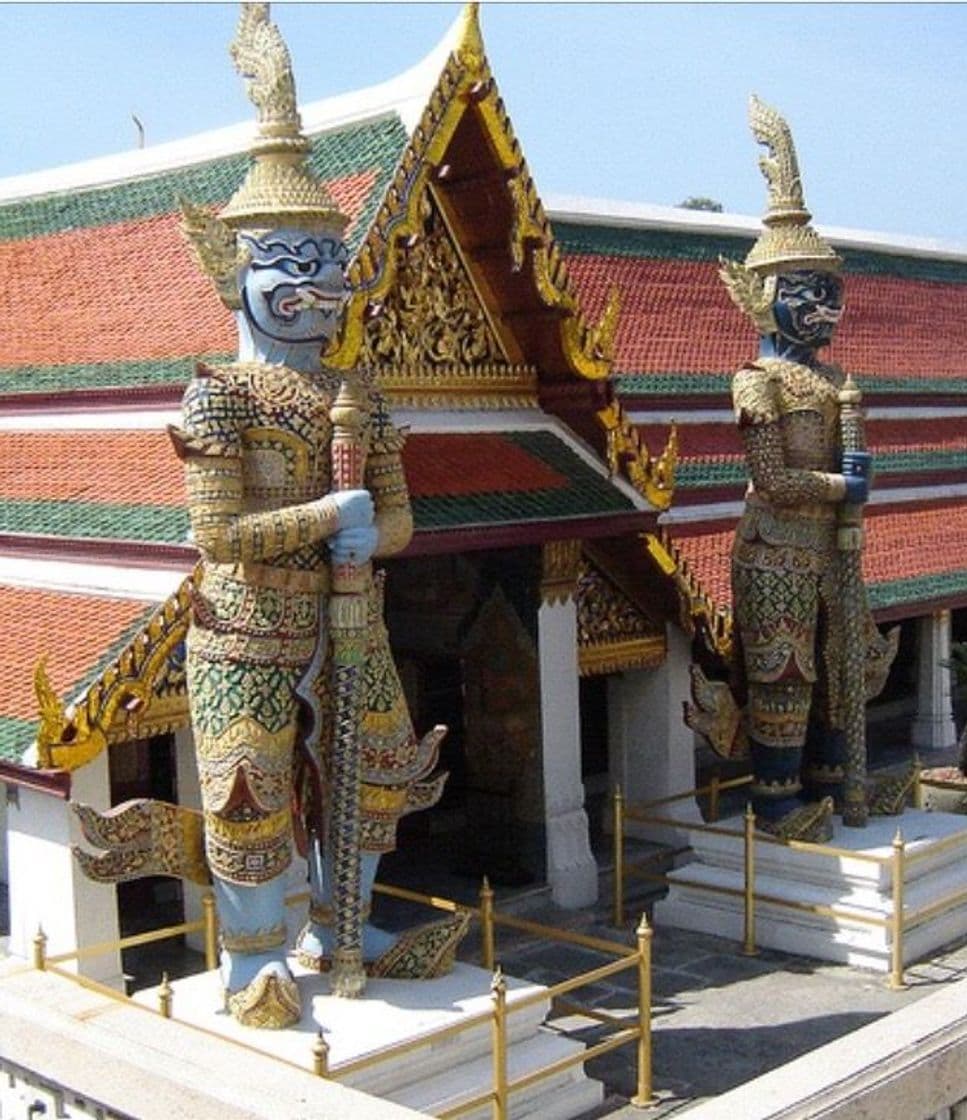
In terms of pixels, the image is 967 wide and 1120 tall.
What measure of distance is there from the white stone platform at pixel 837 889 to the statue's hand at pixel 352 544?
176 inches

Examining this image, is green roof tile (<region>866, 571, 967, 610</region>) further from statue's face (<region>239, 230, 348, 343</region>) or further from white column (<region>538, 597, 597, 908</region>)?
statue's face (<region>239, 230, 348, 343</region>)

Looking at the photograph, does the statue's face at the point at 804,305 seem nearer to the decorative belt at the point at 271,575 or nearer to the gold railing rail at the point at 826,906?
the gold railing rail at the point at 826,906

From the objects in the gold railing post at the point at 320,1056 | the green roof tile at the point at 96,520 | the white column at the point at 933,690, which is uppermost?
the green roof tile at the point at 96,520

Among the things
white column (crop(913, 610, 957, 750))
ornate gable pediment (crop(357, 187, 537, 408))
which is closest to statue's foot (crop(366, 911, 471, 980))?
ornate gable pediment (crop(357, 187, 537, 408))

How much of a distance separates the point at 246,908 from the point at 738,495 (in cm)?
853

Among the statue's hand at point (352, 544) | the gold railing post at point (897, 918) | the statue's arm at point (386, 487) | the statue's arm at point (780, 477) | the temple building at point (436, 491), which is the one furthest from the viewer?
the statue's arm at point (780, 477)

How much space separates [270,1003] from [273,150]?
3.87m

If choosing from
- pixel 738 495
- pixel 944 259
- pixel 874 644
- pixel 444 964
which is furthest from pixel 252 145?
pixel 944 259

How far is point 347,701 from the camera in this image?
717cm

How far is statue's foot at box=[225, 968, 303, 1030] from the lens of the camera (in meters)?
7.09

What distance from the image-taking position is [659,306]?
1611 centimetres

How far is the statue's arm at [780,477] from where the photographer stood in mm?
10023

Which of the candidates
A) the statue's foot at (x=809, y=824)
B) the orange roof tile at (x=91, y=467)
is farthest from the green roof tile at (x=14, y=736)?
the statue's foot at (x=809, y=824)

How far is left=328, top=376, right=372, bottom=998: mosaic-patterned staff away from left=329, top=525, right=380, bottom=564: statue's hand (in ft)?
0.05
